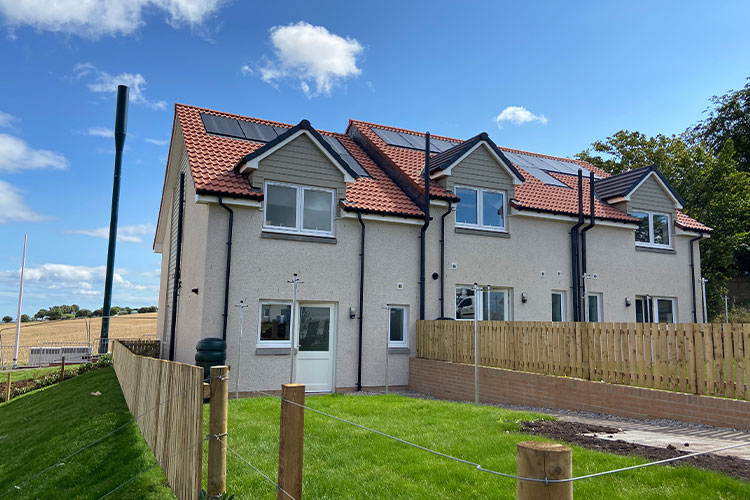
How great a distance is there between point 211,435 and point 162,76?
45.8 feet

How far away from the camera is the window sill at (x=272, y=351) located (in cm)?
1408

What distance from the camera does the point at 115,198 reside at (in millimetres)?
26422

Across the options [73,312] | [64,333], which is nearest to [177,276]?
[64,333]

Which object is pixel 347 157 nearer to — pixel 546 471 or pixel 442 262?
pixel 442 262

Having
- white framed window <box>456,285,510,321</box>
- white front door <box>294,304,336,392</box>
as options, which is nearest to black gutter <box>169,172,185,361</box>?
white front door <box>294,304,336,392</box>

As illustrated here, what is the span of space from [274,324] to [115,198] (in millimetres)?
16161

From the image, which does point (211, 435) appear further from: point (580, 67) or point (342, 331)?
point (580, 67)

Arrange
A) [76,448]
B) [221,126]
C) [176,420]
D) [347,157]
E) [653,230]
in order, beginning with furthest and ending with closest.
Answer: [653,230] < [347,157] < [221,126] < [76,448] < [176,420]

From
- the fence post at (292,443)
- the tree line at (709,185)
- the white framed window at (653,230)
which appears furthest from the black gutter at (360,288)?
the tree line at (709,185)

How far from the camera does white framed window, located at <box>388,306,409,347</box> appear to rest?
52.2 feet

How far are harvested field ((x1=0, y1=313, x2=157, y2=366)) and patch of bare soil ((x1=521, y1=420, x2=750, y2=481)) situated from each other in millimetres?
24799

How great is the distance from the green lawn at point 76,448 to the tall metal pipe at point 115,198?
958 cm

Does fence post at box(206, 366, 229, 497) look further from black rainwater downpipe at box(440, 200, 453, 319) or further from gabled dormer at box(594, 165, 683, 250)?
gabled dormer at box(594, 165, 683, 250)

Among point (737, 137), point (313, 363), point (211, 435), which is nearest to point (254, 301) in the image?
point (313, 363)
